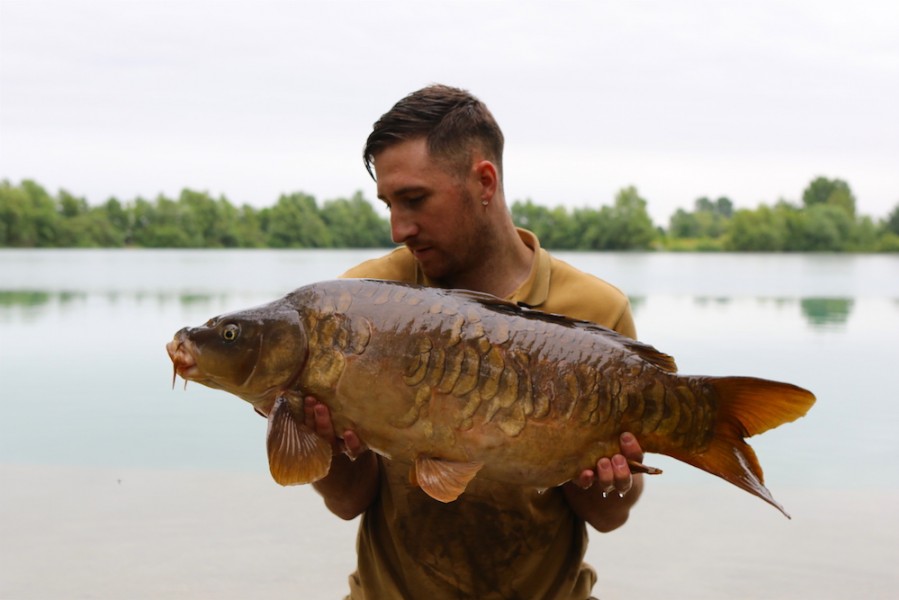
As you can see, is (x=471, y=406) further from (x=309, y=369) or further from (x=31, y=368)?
(x=31, y=368)

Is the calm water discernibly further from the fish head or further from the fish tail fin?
the fish head

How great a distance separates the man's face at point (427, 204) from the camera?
7.41ft

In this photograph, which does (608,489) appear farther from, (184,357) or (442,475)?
(184,357)

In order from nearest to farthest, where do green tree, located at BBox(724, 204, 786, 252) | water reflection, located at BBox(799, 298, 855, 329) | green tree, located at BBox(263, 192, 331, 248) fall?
water reflection, located at BBox(799, 298, 855, 329)
green tree, located at BBox(263, 192, 331, 248)
green tree, located at BBox(724, 204, 786, 252)

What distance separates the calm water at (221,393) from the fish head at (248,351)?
16.4 feet

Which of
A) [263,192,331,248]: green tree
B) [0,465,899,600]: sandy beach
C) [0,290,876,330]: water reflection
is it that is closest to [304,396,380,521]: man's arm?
[0,465,899,600]: sandy beach

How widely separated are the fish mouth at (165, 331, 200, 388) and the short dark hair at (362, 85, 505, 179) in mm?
658

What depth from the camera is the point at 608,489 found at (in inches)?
79.7

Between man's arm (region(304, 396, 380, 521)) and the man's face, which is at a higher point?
the man's face

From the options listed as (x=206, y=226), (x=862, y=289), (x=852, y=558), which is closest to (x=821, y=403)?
(x=852, y=558)

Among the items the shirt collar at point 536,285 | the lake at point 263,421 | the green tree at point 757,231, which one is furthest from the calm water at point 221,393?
the green tree at point 757,231

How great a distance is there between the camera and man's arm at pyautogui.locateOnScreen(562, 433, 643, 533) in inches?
78.5

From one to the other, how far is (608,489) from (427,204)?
76cm

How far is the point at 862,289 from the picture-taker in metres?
27.6
